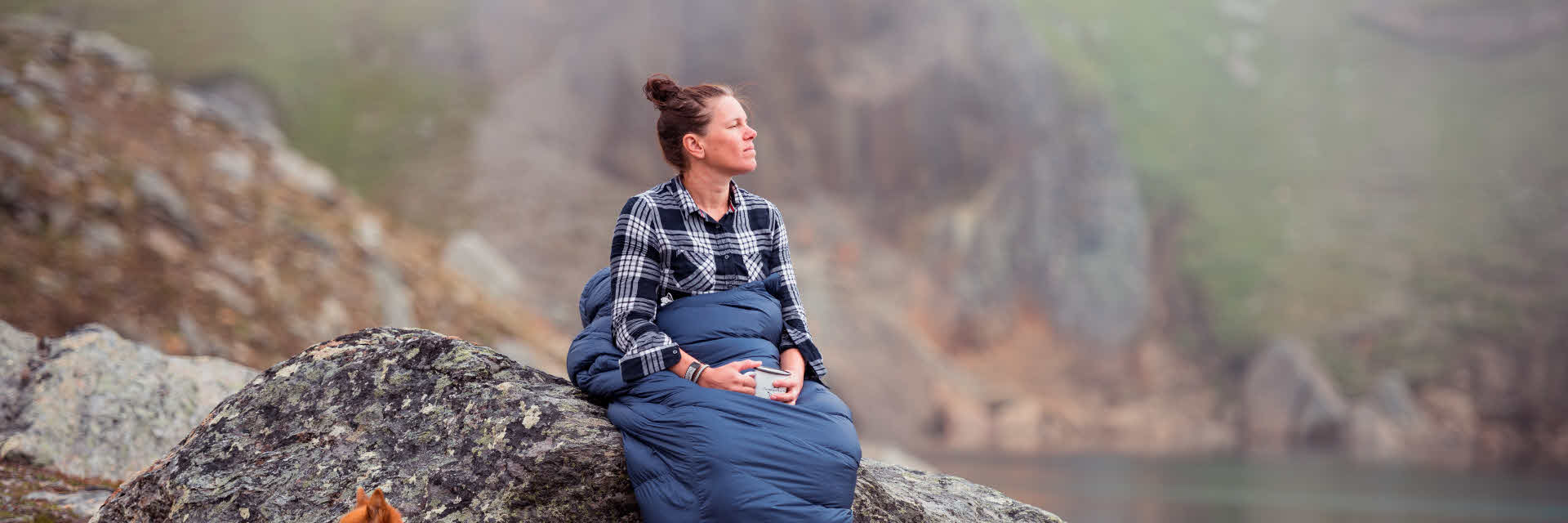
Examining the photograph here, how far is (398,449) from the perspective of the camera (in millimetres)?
3986

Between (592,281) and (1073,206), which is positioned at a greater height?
(1073,206)

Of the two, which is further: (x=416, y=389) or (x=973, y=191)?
(x=973, y=191)

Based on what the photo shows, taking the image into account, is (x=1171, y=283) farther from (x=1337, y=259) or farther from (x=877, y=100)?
(x=877, y=100)

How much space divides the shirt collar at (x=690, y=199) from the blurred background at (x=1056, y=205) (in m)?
17.0

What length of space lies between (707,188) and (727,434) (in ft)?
3.35

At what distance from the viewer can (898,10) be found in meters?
41.9

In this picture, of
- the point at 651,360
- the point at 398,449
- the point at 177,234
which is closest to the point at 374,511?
the point at 398,449

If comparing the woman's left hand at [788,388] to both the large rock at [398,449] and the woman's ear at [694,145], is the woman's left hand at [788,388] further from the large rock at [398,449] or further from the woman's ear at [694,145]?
the woman's ear at [694,145]

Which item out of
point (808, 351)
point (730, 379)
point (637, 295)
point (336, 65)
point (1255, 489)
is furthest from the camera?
point (336, 65)

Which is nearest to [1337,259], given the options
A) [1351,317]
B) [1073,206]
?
[1351,317]

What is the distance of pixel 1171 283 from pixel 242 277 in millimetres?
40296

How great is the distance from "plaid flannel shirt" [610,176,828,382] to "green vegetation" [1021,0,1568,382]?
126 ft

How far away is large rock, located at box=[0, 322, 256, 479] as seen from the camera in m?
5.65

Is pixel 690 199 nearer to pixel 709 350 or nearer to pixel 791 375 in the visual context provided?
pixel 709 350
